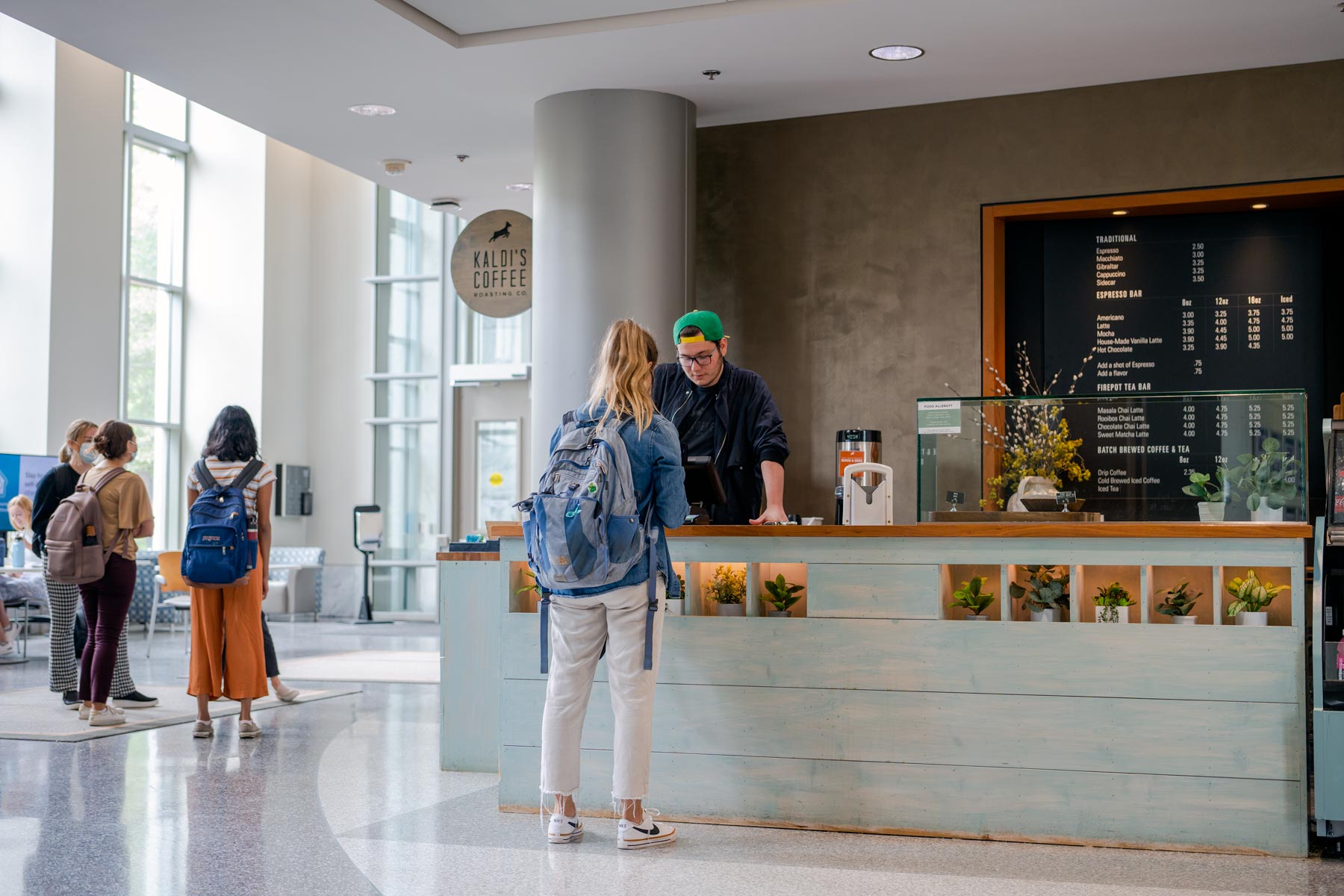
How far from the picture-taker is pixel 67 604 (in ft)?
23.1

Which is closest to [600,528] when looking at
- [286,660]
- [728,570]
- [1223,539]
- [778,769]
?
[728,570]

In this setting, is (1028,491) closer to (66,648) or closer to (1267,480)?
(1267,480)

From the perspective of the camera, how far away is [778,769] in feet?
13.5

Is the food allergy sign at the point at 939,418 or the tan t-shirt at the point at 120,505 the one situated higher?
the food allergy sign at the point at 939,418

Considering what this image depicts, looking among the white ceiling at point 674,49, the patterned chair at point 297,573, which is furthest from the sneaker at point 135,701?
the patterned chair at point 297,573

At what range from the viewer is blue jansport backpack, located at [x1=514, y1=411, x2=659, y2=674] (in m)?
3.67

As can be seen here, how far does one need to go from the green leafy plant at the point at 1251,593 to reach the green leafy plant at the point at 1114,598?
29 centimetres

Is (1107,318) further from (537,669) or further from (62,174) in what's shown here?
(62,174)

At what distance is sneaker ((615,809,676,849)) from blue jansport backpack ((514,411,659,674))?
18.8 inches

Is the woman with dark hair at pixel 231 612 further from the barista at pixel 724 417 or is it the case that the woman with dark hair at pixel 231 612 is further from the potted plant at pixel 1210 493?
the potted plant at pixel 1210 493

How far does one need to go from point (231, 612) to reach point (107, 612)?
888 mm

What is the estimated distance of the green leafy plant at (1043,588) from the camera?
403 centimetres

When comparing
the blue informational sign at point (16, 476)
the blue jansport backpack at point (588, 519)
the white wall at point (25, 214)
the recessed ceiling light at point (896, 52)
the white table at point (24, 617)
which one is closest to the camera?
the blue jansport backpack at point (588, 519)

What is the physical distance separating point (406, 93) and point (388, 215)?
9643 millimetres
